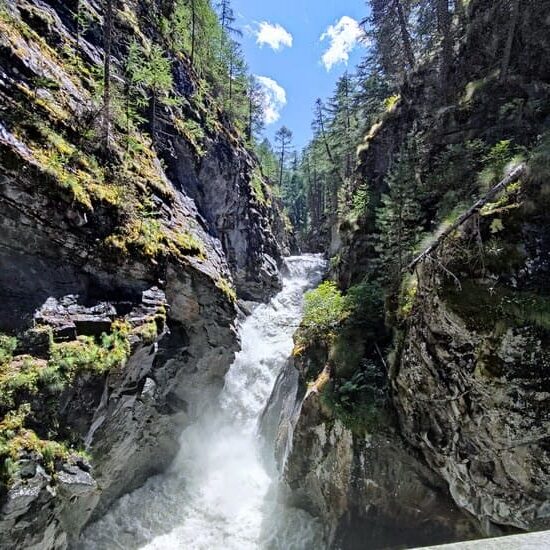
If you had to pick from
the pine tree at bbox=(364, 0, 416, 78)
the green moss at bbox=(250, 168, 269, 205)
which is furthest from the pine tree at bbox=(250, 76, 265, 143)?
the pine tree at bbox=(364, 0, 416, 78)

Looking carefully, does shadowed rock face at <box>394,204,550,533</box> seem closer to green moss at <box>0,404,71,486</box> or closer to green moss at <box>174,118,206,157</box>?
green moss at <box>0,404,71,486</box>

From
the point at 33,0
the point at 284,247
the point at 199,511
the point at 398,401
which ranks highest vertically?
the point at 33,0

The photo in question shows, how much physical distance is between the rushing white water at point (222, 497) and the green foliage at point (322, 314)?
0.67m

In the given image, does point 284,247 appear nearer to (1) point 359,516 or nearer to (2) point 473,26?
(2) point 473,26

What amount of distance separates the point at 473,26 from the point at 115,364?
20724 millimetres

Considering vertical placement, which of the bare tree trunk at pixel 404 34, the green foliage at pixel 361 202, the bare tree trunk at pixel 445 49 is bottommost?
the green foliage at pixel 361 202

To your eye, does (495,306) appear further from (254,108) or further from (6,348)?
(254,108)

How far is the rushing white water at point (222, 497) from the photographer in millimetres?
12414

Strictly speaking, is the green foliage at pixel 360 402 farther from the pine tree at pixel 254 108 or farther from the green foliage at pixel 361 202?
the pine tree at pixel 254 108

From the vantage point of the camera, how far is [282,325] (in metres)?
14.2

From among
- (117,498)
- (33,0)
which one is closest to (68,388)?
(117,498)

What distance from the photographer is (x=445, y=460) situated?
8820 millimetres

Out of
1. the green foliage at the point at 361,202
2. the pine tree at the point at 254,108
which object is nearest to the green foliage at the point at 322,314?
the green foliage at the point at 361,202

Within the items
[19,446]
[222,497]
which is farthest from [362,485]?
[19,446]
